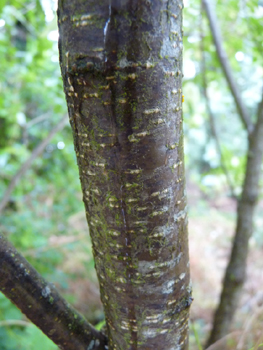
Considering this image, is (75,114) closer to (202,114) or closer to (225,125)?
(202,114)

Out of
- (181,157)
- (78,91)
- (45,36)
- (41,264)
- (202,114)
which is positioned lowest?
(41,264)

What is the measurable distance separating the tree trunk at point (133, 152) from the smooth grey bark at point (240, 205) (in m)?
1.29

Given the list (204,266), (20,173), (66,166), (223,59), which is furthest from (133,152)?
(204,266)

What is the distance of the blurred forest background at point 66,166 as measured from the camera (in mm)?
1474

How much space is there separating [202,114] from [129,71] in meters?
2.30

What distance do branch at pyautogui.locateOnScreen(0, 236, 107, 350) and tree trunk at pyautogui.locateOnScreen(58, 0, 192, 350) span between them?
8 cm

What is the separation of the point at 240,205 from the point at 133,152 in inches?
59.0

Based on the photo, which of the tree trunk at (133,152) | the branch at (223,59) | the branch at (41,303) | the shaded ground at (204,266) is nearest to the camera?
the tree trunk at (133,152)

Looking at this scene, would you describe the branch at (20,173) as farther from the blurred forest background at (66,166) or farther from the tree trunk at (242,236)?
the tree trunk at (242,236)

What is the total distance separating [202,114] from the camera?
8.04ft

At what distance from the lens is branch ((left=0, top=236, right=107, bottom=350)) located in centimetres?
41

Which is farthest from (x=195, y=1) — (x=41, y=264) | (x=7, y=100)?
(x=41, y=264)

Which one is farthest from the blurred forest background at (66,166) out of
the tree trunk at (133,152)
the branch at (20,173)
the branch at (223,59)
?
the tree trunk at (133,152)

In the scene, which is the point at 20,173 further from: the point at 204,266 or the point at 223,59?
the point at 204,266
